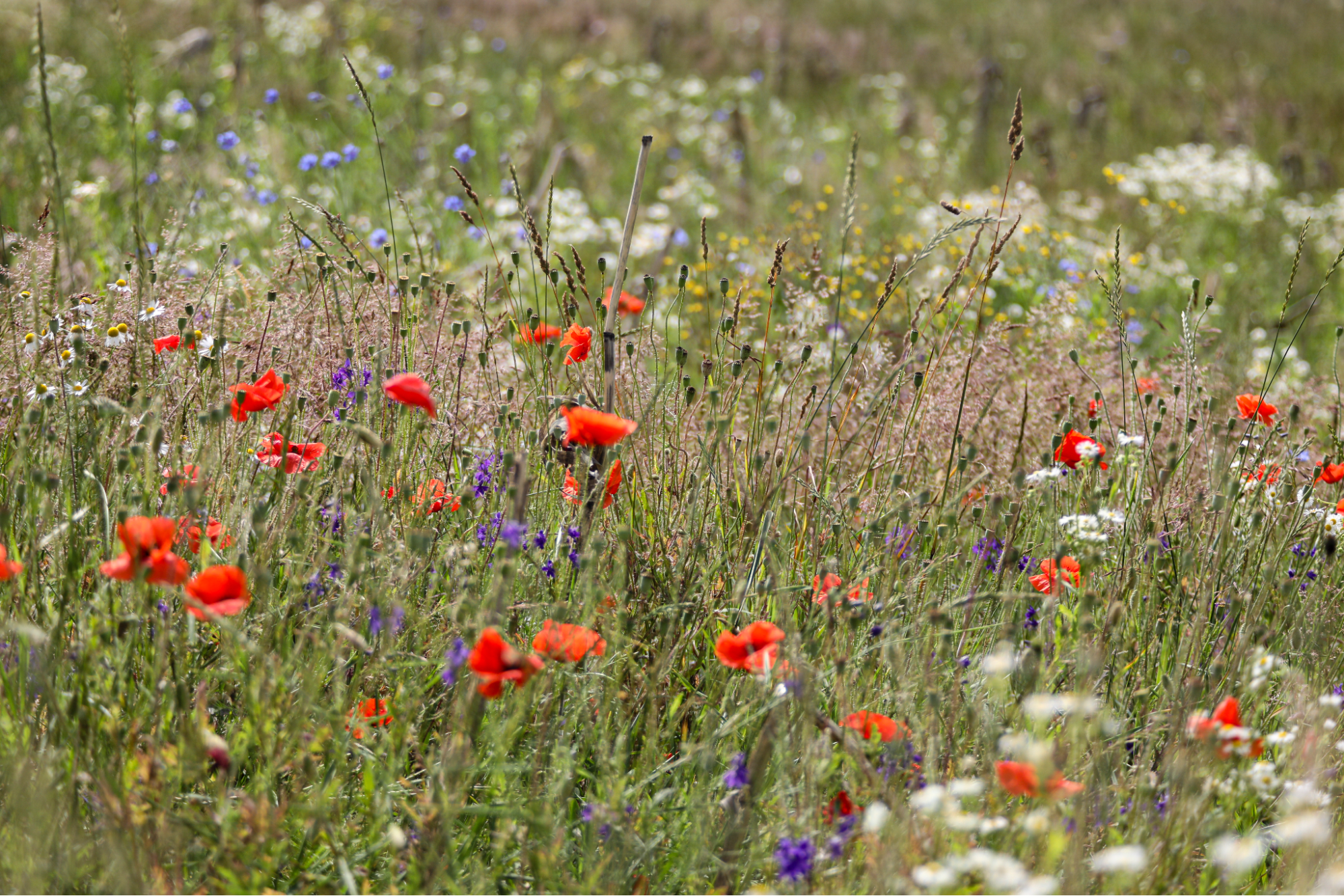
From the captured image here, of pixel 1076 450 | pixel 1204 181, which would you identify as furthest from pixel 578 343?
pixel 1204 181

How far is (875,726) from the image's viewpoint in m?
1.38

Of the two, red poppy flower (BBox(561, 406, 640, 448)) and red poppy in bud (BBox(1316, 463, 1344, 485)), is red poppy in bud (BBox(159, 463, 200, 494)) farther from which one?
red poppy in bud (BBox(1316, 463, 1344, 485))

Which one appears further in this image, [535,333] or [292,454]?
[535,333]

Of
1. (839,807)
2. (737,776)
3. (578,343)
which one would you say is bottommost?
(839,807)

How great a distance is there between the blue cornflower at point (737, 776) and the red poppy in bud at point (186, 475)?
0.95 meters

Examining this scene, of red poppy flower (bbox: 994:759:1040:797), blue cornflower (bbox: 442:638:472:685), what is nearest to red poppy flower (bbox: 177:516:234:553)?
blue cornflower (bbox: 442:638:472:685)

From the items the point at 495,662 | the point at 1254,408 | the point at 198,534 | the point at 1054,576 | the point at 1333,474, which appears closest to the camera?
the point at 495,662

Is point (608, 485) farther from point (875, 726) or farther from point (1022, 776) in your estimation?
point (1022, 776)

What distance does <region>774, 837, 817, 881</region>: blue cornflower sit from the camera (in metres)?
1.24

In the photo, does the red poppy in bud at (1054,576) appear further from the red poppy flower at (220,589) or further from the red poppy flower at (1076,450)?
the red poppy flower at (220,589)

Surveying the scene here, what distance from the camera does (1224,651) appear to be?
1.85 metres

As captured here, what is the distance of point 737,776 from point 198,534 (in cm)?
91

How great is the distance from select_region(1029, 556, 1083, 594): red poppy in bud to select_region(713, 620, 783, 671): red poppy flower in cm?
53

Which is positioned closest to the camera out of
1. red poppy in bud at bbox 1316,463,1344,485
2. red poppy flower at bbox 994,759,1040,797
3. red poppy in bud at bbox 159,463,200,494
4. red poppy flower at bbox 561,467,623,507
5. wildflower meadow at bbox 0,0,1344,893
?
red poppy flower at bbox 994,759,1040,797
